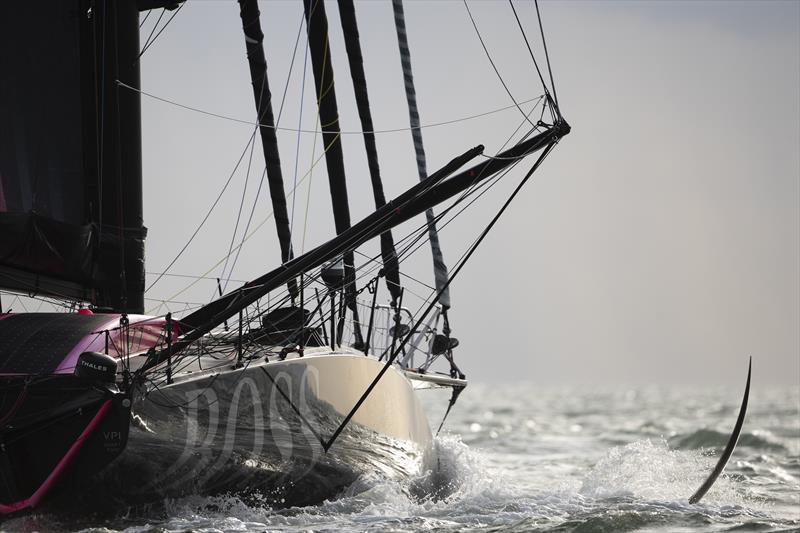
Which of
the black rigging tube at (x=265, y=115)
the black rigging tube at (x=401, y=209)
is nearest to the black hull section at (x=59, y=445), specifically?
the black rigging tube at (x=401, y=209)

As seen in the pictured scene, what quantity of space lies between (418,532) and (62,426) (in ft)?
7.97

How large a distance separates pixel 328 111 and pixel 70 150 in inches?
115

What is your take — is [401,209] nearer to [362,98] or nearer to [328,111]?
[328,111]

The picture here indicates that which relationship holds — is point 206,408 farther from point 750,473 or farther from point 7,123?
point 750,473

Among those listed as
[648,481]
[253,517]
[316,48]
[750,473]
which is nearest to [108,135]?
[316,48]

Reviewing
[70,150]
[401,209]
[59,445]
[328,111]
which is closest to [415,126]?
[328,111]

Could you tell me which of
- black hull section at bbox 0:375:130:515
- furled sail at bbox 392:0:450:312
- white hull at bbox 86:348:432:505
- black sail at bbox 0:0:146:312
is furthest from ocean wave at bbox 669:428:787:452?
black hull section at bbox 0:375:130:515

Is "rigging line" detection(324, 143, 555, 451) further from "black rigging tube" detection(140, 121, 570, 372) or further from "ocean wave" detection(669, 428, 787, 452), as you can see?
"ocean wave" detection(669, 428, 787, 452)

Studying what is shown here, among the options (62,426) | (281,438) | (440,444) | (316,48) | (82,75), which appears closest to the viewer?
(62,426)

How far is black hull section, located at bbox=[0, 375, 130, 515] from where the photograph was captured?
6.84 meters

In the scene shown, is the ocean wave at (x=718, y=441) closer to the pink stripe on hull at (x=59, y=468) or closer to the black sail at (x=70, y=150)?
the black sail at (x=70, y=150)

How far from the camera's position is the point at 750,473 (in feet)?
47.8

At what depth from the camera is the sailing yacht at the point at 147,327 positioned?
7.04 metres

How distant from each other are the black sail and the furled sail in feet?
8.34
